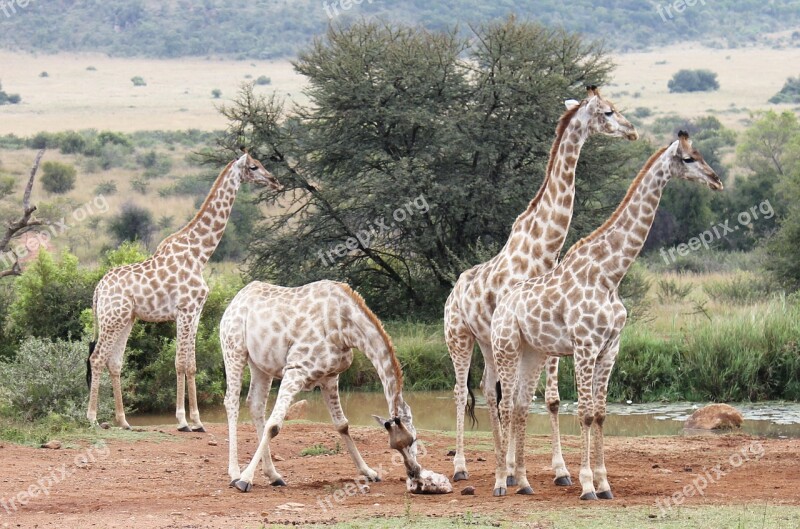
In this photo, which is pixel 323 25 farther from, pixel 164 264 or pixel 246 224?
pixel 164 264

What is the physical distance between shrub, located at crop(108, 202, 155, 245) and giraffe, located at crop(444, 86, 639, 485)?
24.4m

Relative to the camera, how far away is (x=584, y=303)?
28.8 ft

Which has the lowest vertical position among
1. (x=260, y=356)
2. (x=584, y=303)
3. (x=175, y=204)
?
(x=175, y=204)

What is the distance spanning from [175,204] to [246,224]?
9.60 metres

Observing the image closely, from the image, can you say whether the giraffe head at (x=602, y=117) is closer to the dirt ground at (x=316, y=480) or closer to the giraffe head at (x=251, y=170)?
the dirt ground at (x=316, y=480)

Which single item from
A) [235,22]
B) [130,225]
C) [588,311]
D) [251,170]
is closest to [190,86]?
[235,22]

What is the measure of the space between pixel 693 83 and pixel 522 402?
81778 millimetres

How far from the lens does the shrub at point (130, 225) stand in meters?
33.6

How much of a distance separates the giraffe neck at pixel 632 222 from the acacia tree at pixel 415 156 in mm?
11317

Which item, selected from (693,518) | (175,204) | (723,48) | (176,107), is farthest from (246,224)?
(723,48)

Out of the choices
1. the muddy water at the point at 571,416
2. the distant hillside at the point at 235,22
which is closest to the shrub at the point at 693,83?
the distant hillside at the point at 235,22

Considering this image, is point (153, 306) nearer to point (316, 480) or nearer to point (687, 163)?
point (316, 480)

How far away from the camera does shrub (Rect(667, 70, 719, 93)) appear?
8700 cm

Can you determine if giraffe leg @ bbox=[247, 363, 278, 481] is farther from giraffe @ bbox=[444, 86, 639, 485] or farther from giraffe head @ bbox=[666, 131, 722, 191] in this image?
giraffe head @ bbox=[666, 131, 722, 191]
